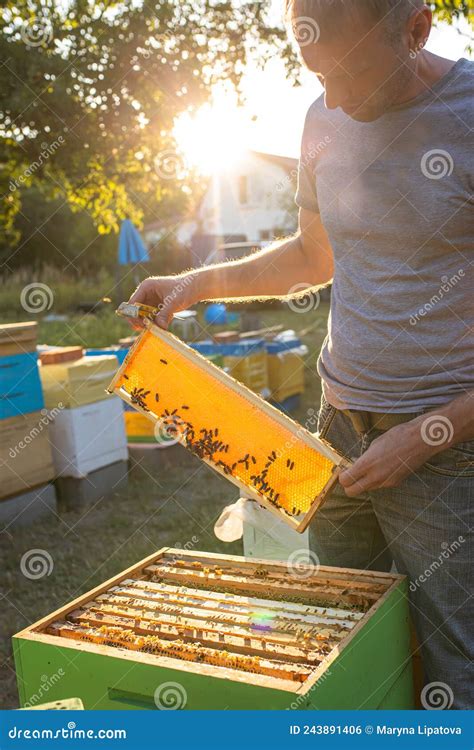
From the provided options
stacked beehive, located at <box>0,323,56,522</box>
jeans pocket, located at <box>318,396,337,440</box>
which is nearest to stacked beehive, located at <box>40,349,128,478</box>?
stacked beehive, located at <box>0,323,56,522</box>

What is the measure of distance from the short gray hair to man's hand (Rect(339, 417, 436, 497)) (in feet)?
2.60

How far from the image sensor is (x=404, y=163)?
1515mm

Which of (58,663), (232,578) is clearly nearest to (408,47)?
(232,578)

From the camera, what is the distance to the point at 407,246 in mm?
1524

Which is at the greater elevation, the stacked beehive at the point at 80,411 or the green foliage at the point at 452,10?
the green foliage at the point at 452,10

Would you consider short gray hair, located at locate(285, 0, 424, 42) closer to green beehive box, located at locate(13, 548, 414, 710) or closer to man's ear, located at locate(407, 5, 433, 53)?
man's ear, located at locate(407, 5, 433, 53)

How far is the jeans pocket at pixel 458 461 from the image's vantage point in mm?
1533

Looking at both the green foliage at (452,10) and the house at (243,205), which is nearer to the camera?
the green foliage at (452,10)

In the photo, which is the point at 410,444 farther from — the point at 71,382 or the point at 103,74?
the point at 103,74

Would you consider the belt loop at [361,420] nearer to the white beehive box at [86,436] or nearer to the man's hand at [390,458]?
the man's hand at [390,458]

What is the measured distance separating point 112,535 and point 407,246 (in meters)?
3.27

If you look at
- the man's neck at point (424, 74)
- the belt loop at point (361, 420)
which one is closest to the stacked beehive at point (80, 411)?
the belt loop at point (361, 420)

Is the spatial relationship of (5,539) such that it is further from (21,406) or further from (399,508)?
(399,508)

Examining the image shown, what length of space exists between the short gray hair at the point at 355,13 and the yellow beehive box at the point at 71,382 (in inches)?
134
